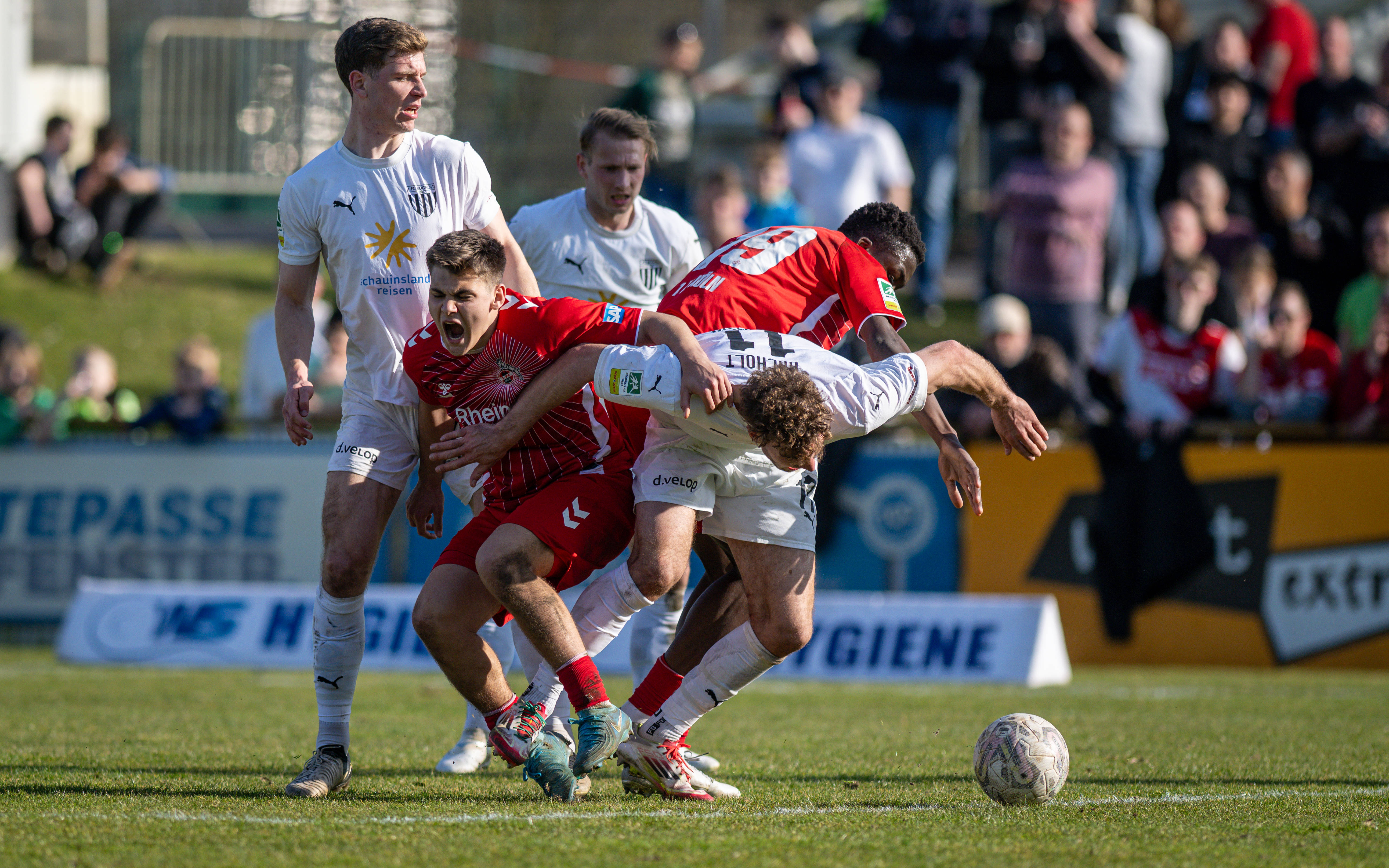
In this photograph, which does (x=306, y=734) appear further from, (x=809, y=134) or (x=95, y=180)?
(x=95, y=180)

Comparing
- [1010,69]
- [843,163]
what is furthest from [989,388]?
[1010,69]

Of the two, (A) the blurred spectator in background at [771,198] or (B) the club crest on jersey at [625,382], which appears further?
(A) the blurred spectator in background at [771,198]

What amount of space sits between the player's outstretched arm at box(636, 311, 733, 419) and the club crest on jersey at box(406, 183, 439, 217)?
1.07 m

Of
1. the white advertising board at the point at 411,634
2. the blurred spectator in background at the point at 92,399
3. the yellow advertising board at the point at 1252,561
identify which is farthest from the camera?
the blurred spectator in background at the point at 92,399

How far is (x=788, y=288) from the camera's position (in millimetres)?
5637

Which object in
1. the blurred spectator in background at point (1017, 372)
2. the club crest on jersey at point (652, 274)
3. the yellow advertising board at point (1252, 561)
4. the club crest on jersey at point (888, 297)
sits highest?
the club crest on jersey at point (888, 297)

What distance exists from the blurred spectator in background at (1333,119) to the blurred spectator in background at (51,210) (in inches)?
478

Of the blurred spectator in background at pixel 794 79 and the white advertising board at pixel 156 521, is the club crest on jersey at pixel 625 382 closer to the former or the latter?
the white advertising board at pixel 156 521

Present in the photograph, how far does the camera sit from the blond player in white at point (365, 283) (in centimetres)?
568

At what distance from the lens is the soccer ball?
16.9ft

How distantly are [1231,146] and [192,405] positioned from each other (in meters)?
8.58

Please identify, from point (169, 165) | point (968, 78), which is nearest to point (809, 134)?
point (968, 78)

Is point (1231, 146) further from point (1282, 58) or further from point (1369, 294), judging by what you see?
point (1369, 294)

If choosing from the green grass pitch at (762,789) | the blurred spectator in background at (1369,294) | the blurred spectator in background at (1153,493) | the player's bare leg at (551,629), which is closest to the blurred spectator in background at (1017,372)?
the blurred spectator in background at (1153,493)
